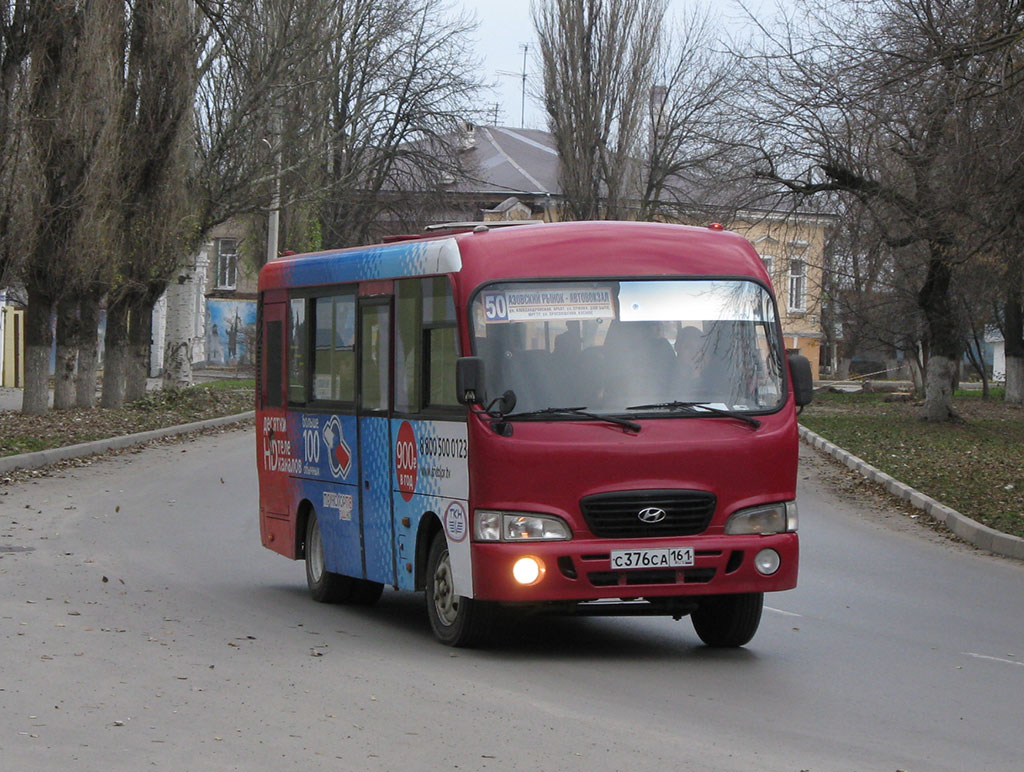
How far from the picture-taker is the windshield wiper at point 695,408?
917cm

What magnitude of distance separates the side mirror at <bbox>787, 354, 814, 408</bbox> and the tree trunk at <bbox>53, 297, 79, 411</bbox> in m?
25.8

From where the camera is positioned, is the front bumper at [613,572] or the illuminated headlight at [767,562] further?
the illuminated headlight at [767,562]

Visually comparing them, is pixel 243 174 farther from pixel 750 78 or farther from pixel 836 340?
pixel 836 340

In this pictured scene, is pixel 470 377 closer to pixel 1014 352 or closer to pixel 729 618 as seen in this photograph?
pixel 729 618

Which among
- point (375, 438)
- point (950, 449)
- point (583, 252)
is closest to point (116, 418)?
point (950, 449)

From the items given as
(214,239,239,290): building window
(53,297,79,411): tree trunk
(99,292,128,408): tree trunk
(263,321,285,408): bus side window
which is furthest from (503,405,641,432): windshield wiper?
(214,239,239,290): building window

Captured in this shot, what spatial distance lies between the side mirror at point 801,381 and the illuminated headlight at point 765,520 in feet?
2.07

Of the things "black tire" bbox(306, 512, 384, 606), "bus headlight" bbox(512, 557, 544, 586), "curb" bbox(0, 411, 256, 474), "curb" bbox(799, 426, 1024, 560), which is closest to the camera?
"bus headlight" bbox(512, 557, 544, 586)

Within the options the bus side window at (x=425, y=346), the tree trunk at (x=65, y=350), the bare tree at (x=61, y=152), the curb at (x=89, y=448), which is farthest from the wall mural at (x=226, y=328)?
the bus side window at (x=425, y=346)

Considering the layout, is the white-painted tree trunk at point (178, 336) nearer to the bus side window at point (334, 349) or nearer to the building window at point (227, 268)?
the bus side window at point (334, 349)

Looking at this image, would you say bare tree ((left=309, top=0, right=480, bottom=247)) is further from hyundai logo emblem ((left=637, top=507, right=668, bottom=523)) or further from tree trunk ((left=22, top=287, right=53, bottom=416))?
hyundai logo emblem ((left=637, top=507, right=668, bottom=523))

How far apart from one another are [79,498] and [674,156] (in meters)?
40.8

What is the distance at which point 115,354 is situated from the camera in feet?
117

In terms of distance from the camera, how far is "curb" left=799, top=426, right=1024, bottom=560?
15.7 metres
